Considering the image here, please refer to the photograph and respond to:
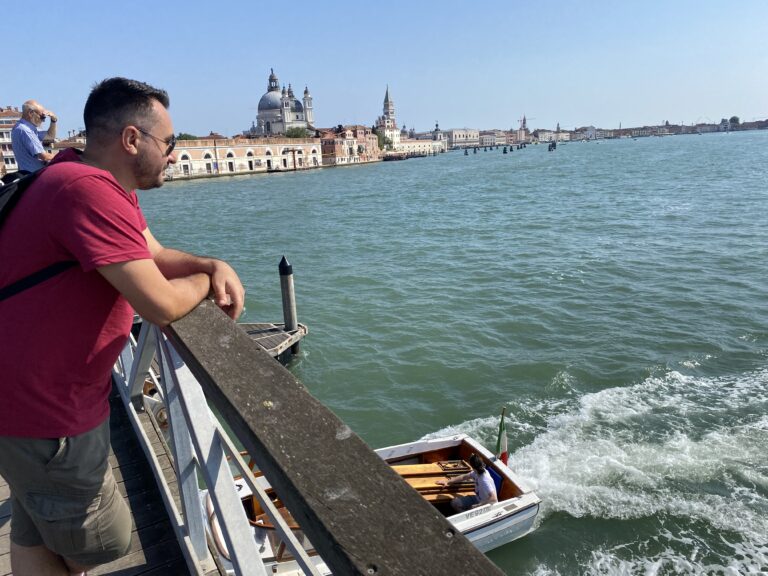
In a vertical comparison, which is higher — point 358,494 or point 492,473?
point 358,494

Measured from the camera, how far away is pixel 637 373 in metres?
9.60

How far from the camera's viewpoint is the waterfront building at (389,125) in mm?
146125

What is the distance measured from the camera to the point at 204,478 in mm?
1367

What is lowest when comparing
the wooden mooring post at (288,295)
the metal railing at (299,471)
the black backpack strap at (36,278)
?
the wooden mooring post at (288,295)

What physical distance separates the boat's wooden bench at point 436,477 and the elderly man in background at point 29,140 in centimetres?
470

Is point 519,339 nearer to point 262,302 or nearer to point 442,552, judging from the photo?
point 262,302

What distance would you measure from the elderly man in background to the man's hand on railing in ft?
11.6

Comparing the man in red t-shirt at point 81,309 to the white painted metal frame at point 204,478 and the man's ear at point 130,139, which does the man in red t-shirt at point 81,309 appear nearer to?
the man's ear at point 130,139

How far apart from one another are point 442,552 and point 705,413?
30.0 ft

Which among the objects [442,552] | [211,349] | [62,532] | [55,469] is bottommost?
[62,532]

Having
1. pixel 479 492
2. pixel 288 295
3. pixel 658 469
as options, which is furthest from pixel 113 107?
pixel 288 295

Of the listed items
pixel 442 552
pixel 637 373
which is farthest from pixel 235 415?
pixel 637 373

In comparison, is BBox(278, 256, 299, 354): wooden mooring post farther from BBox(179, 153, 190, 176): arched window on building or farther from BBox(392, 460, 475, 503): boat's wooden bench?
BBox(179, 153, 190, 176): arched window on building

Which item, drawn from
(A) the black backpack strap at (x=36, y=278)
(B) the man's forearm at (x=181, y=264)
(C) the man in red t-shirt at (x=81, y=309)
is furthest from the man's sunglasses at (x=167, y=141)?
(A) the black backpack strap at (x=36, y=278)
